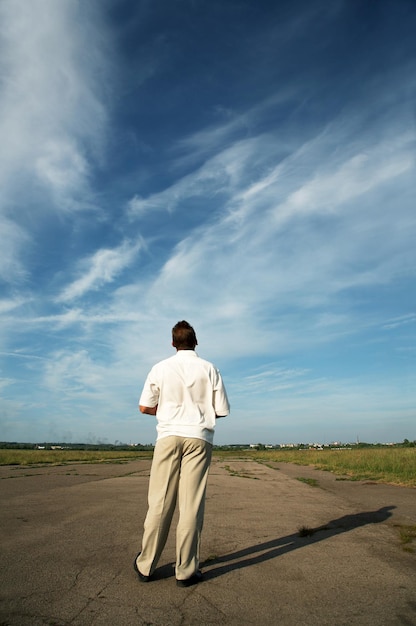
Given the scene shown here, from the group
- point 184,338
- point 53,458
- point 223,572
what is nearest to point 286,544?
point 223,572

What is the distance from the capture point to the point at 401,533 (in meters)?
5.54

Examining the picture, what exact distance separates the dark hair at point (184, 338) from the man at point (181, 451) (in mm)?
132

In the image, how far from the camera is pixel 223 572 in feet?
12.6

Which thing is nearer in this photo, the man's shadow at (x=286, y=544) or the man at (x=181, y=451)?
the man at (x=181, y=451)

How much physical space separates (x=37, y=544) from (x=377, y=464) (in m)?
20.1

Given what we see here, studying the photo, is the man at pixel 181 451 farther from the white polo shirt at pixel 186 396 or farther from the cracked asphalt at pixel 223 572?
the cracked asphalt at pixel 223 572

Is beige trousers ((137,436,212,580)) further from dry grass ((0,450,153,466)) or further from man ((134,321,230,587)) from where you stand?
dry grass ((0,450,153,466))

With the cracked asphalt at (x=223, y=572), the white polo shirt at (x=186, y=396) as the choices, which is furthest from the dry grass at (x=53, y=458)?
the white polo shirt at (x=186, y=396)

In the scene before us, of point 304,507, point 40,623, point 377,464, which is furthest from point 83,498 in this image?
point 377,464

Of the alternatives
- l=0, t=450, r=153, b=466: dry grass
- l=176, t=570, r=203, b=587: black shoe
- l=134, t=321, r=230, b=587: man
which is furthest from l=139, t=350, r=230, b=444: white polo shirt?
l=0, t=450, r=153, b=466: dry grass

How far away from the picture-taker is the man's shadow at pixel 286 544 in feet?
13.4

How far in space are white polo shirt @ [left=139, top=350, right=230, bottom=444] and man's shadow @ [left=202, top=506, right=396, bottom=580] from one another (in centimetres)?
126

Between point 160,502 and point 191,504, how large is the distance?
27 cm

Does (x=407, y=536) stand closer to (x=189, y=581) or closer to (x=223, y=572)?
(x=223, y=572)
